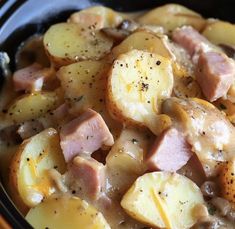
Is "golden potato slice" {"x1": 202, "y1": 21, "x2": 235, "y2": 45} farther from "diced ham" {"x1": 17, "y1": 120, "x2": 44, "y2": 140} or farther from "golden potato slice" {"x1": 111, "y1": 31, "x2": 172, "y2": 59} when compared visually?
"diced ham" {"x1": 17, "y1": 120, "x2": 44, "y2": 140}

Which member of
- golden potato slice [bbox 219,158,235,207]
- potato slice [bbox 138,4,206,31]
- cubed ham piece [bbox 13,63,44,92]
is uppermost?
cubed ham piece [bbox 13,63,44,92]

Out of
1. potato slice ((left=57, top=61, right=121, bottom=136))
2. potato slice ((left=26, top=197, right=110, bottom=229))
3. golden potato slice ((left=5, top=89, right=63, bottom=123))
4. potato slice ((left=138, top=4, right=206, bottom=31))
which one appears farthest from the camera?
potato slice ((left=138, top=4, right=206, bottom=31))

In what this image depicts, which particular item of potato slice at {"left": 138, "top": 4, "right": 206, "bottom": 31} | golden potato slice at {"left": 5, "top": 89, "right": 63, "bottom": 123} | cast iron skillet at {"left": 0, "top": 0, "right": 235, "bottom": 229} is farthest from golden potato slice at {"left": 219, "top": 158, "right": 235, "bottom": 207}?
cast iron skillet at {"left": 0, "top": 0, "right": 235, "bottom": 229}

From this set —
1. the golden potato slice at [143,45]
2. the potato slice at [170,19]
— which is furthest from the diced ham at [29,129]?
the potato slice at [170,19]

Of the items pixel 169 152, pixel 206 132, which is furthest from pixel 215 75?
pixel 169 152

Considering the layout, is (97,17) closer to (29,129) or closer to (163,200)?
(29,129)

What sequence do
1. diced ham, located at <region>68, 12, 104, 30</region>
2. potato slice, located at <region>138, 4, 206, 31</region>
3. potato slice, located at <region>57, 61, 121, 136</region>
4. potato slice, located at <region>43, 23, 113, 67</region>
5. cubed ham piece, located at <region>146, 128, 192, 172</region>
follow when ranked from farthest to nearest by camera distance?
potato slice, located at <region>138, 4, 206, 31</region>
diced ham, located at <region>68, 12, 104, 30</region>
potato slice, located at <region>43, 23, 113, 67</region>
potato slice, located at <region>57, 61, 121, 136</region>
cubed ham piece, located at <region>146, 128, 192, 172</region>

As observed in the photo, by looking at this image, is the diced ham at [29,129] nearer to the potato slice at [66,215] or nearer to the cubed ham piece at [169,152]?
the potato slice at [66,215]
